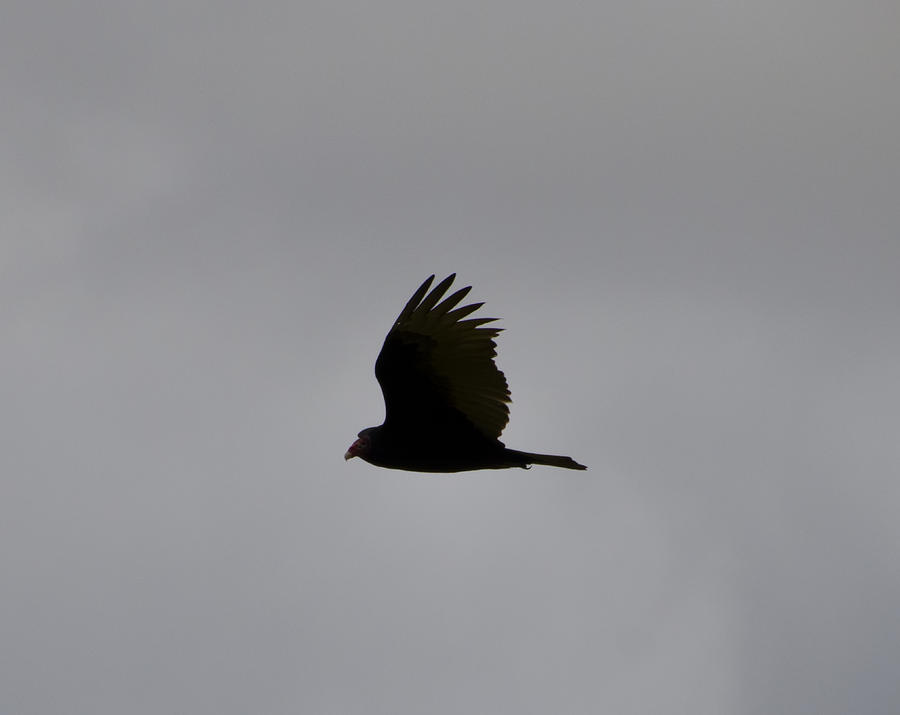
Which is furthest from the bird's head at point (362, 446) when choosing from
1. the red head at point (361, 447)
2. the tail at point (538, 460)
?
the tail at point (538, 460)

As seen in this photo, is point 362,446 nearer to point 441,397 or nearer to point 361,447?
point 361,447

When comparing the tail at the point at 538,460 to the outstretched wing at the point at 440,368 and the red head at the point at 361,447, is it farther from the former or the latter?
the red head at the point at 361,447

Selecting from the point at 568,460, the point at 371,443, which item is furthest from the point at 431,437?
the point at 568,460

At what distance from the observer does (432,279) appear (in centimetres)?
1280

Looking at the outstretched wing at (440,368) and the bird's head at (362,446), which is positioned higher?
the outstretched wing at (440,368)

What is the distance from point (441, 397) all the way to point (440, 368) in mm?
362

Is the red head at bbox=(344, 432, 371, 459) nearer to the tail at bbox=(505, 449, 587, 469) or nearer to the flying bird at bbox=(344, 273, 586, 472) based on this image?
the flying bird at bbox=(344, 273, 586, 472)

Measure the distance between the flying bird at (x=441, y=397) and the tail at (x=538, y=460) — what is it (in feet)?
0.04

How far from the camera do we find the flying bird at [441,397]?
42.9ft

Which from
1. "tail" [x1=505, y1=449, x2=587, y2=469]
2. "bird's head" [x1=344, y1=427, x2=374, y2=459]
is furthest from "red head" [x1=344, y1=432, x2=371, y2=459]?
"tail" [x1=505, y1=449, x2=587, y2=469]

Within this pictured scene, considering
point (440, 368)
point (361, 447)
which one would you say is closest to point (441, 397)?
point (440, 368)

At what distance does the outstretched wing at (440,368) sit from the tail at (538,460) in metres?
0.43

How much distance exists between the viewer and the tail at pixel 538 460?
12.9 m

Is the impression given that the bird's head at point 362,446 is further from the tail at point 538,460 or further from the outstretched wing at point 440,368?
the tail at point 538,460
